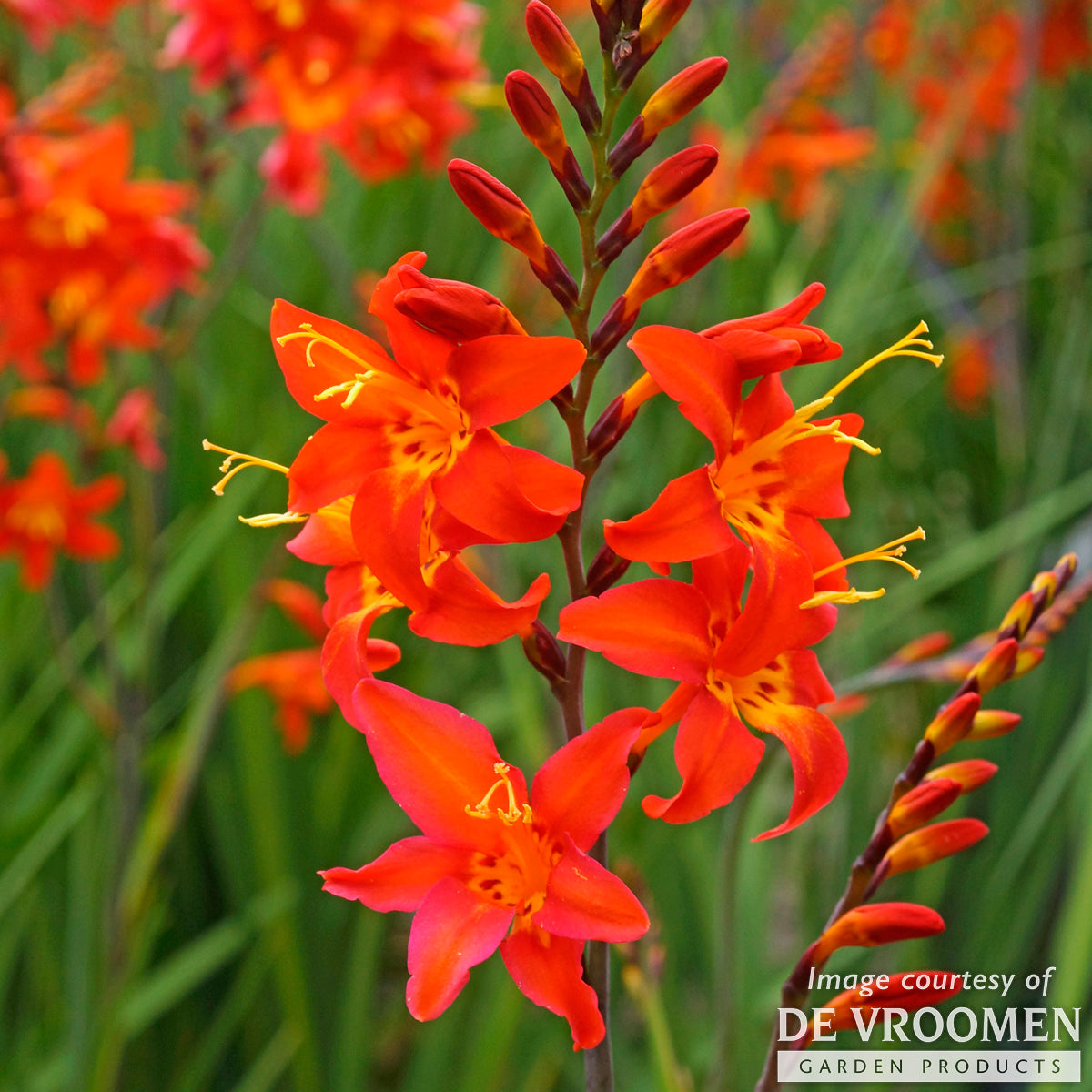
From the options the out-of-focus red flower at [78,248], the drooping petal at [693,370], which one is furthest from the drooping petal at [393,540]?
the out-of-focus red flower at [78,248]

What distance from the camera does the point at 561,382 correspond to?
→ 1.39 feet

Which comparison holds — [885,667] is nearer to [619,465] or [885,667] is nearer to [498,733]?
[619,465]

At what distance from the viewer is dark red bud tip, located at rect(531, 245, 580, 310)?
0.45 meters

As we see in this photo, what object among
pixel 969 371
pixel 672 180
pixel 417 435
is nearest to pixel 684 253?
pixel 672 180

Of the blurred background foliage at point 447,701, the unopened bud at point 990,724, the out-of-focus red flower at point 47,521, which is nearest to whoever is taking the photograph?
the unopened bud at point 990,724

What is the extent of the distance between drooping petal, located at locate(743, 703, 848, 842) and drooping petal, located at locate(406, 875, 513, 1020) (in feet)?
0.36

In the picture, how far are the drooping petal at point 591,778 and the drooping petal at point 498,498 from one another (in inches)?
3.0

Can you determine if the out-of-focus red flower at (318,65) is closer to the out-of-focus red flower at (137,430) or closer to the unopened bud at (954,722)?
the out-of-focus red flower at (137,430)

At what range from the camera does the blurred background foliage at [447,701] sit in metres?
1.09

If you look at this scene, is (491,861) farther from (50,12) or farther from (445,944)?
(50,12)

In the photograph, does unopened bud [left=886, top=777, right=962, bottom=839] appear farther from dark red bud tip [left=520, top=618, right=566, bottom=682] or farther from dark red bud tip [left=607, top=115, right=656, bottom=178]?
dark red bud tip [left=607, top=115, right=656, bottom=178]

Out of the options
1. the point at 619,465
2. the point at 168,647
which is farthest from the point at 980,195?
the point at 168,647

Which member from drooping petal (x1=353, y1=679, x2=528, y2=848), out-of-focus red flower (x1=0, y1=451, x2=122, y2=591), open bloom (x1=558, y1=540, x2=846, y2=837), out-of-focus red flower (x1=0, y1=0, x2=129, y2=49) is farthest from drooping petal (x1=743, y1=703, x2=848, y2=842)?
out-of-focus red flower (x1=0, y1=0, x2=129, y2=49)

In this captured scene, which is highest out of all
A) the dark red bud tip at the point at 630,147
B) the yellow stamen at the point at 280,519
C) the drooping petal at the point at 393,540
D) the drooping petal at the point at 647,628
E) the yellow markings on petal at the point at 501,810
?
the dark red bud tip at the point at 630,147
